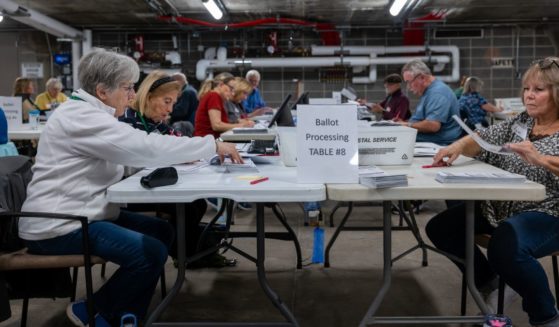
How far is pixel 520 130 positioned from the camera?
234 cm

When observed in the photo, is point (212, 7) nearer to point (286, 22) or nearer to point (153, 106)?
point (286, 22)

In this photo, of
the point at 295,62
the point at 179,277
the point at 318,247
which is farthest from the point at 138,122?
the point at 295,62

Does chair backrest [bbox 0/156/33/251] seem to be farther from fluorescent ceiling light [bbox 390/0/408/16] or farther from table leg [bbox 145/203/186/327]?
fluorescent ceiling light [bbox 390/0/408/16]

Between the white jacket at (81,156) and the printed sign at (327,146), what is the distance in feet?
1.32

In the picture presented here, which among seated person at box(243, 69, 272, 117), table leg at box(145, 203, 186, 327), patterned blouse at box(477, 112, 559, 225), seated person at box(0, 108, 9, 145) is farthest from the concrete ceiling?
table leg at box(145, 203, 186, 327)

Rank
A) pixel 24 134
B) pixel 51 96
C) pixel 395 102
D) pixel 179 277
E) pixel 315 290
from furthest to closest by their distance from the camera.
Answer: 1. pixel 51 96
2. pixel 395 102
3. pixel 24 134
4. pixel 315 290
5. pixel 179 277

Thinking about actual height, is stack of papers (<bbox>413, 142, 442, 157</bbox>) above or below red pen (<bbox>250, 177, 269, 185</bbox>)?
above

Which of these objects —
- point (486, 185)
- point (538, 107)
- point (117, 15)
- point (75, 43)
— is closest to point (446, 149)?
point (538, 107)

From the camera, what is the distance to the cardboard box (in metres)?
2.27

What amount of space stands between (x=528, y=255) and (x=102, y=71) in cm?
164

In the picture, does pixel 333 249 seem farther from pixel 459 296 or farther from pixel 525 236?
pixel 525 236

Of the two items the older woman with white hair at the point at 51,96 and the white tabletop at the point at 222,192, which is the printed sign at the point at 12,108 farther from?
the white tabletop at the point at 222,192

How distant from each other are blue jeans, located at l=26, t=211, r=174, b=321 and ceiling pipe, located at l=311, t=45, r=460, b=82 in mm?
9420

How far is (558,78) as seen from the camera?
2.16m
